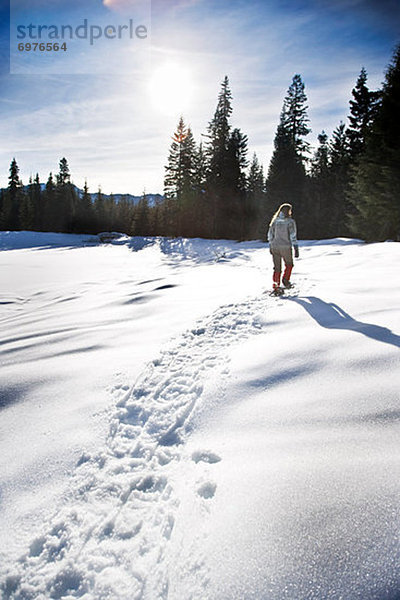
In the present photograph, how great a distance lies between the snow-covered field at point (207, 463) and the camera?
3.84ft

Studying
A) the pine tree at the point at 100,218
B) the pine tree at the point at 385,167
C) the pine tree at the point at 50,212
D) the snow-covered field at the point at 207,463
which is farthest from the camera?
the pine tree at the point at 50,212

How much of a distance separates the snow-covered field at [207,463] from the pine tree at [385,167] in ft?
43.1

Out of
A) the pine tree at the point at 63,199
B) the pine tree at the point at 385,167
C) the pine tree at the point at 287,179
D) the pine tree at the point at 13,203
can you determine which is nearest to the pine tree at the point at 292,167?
the pine tree at the point at 287,179

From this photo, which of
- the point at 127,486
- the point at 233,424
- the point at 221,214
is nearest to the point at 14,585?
the point at 127,486

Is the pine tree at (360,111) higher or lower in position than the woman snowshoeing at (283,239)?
higher

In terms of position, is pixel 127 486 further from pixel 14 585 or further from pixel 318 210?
pixel 318 210

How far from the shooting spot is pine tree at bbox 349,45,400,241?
14.1 m

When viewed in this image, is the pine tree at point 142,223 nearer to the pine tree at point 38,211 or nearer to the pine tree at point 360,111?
the pine tree at point 38,211

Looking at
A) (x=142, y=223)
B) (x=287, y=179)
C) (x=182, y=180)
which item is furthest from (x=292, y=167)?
(x=142, y=223)

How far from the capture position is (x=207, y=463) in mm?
1756

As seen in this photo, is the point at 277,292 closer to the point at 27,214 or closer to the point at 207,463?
the point at 207,463

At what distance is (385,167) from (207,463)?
54.1 feet

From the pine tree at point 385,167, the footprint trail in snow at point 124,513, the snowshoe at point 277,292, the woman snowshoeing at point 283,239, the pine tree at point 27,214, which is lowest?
the footprint trail in snow at point 124,513

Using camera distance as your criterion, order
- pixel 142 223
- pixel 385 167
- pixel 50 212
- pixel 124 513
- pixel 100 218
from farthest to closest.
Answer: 1. pixel 50 212
2. pixel 100 218
3. pixel 142 223
4. pixel 385 167
5. pixel 124 513
